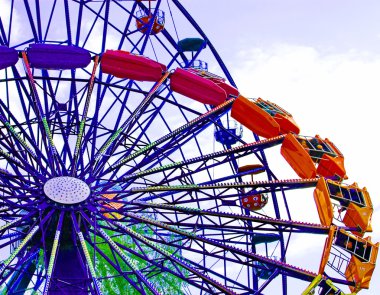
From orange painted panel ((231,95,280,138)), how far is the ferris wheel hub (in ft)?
18.5

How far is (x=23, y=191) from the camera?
2308cm

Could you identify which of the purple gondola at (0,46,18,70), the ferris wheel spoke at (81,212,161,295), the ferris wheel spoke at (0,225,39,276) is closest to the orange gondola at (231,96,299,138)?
the ferris wheel spoke at (81,212,161,295)

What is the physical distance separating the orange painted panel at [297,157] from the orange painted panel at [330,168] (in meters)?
0.45

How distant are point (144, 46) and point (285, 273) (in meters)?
8.71

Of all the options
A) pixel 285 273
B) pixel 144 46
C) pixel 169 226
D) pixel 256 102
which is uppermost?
pixel 144 46

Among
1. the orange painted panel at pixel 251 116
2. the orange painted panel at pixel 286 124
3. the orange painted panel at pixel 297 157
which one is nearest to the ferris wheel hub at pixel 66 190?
the orange painted panel at pixel 251 116

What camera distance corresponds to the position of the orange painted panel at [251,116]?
81.7ft

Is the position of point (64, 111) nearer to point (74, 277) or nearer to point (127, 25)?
point (127, 25)

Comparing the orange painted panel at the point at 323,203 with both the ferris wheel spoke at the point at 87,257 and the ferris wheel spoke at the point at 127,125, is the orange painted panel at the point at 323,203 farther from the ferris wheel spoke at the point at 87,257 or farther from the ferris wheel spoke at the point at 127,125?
the ferris wheel spoke at the point at 87,257

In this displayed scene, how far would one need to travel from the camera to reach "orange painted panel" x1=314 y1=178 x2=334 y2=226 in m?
22.0

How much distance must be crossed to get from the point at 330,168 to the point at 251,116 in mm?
2856

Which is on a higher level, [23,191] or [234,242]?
[23,191]

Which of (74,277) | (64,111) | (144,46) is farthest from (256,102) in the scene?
(74,277)

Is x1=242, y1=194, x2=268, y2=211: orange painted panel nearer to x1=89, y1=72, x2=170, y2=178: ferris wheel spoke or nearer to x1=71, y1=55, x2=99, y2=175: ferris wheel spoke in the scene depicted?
x1=89, y1=72, x2=170, y2=178: ferris wheel spoke
